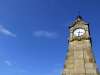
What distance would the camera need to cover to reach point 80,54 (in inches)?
547

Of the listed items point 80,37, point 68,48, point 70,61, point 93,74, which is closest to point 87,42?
point 80,37

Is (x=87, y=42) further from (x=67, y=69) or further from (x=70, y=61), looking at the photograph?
(x=67, y=69)

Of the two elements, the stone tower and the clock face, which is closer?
the stone tower

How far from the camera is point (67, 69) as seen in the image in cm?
1287

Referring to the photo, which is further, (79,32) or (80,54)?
(79,32)

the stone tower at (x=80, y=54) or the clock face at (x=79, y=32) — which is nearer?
the stone tower at (x=80, y=54)

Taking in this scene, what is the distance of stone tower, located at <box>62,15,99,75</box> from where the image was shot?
12337 mm

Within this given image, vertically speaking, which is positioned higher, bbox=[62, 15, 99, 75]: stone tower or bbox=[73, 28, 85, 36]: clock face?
bbox=[73, 28, 85, 36]: clock face

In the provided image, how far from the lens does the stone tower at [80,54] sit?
486 inches

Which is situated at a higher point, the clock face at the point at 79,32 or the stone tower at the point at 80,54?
the clock face at the point at 79,32

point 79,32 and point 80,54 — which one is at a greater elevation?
point 79,32

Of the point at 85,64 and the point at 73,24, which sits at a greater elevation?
the point at 73,24

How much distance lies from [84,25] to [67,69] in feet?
25.2

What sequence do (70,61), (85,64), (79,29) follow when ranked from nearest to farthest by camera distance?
(85,64) < (70,61) < (79,29)
